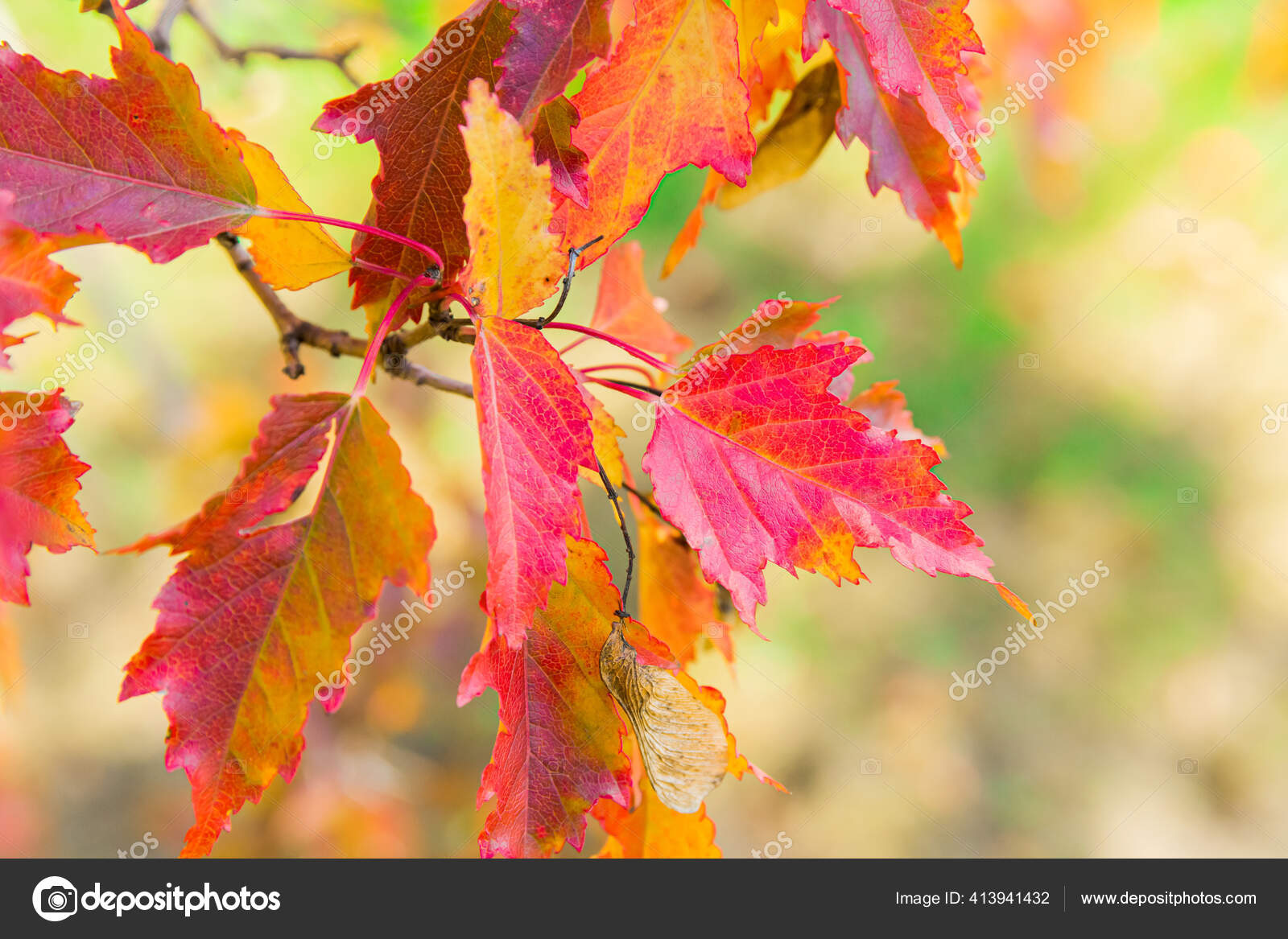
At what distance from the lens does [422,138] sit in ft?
1.05

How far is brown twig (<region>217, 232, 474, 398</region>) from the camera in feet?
1.33

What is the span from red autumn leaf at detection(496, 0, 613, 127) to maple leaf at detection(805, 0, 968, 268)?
0.16 metres

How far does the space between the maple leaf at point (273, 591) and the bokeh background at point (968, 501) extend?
854 mm

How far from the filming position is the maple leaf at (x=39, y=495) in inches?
12.9

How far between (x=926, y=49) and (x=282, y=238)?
0.85ft

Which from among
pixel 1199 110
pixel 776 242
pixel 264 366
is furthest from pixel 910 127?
pixel 1199 110

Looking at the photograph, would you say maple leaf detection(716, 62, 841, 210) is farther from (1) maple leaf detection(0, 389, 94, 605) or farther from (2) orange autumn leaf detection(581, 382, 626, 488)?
(1) maple leaf detection(0, 389, 94, 605)

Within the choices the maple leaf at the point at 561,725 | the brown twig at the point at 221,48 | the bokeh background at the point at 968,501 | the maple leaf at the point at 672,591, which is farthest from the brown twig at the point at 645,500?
the bokeh background at the point at 968,501

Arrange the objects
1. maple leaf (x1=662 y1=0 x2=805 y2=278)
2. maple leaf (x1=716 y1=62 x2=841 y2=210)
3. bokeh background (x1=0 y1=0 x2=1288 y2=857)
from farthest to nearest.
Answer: bokeh background (x1=0 y1=0 x2=1288 y2=857) → maple leaf (x1=716 y1=62 x2=841 y2=210) → maple leaf (x1=662 y1=0 x2=805 y2=278)

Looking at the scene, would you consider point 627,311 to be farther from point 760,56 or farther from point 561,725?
point 561,725

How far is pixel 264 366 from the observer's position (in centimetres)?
137

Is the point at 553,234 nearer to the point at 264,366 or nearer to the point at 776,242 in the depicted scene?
the point at 264,366

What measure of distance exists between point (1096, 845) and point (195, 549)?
65.0 inches
